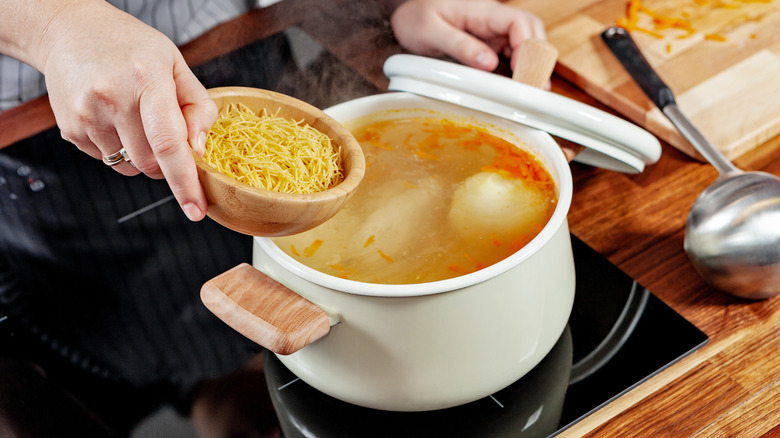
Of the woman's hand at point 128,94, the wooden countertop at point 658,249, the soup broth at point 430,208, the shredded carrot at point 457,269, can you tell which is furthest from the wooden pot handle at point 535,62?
the woman's hand at point 128,94

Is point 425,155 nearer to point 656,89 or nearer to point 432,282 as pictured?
point 432,282

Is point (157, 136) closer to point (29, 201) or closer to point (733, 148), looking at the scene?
point (29, 201)

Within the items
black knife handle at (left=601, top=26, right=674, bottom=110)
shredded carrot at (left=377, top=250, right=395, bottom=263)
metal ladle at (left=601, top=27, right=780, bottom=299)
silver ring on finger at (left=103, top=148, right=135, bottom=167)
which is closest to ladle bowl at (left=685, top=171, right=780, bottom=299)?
metal ladle at (left=601, top=27, right=780, bottom=299)

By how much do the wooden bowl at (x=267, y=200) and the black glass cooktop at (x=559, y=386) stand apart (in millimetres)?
208

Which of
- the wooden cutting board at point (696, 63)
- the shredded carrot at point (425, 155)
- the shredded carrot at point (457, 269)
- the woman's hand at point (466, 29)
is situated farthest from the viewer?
the woman's hand at point (466, 29)

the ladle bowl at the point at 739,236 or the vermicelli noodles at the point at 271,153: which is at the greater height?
the vermicelli noodles at the point at 271,153

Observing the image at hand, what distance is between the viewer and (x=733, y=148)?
102 centimetres

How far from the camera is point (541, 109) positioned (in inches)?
31.8

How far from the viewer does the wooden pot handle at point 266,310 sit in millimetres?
654

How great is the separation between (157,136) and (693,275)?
631 millimetres

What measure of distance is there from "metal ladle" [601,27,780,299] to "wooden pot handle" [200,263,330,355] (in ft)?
1.47

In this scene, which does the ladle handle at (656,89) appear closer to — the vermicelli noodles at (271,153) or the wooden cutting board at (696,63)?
the wooden cutting board at (696,63)

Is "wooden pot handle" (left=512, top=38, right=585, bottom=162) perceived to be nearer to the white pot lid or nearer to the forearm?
the white pot lid

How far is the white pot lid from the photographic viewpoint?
806mm
